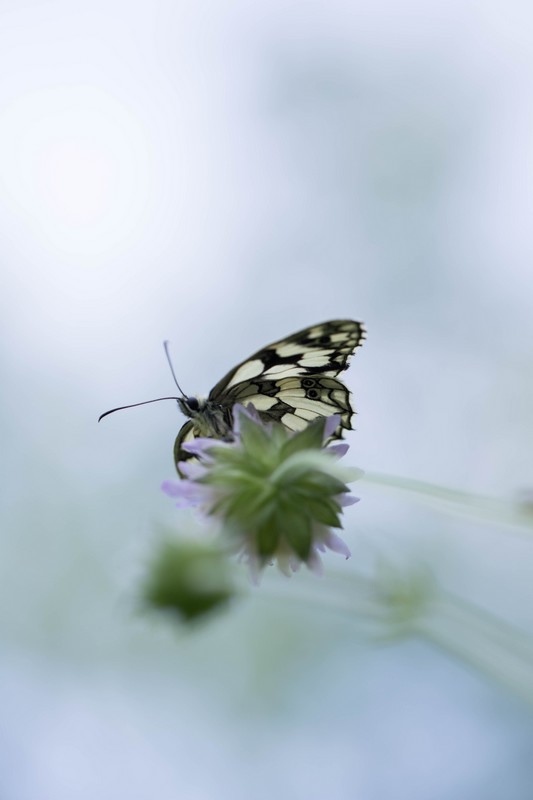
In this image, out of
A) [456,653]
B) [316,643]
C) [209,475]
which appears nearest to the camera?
[456,653]

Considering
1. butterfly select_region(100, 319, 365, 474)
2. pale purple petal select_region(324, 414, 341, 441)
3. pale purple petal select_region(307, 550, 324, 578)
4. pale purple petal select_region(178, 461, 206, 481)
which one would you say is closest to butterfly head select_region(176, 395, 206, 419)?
butterfly select_region(100, 319, 365, 474)


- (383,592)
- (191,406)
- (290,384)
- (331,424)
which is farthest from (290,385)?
(383,592)

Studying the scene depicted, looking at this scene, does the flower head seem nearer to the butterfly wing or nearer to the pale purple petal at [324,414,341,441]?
the pale purple petal at [324,414,341,441]

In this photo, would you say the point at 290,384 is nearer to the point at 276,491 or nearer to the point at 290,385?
the point at 290,385

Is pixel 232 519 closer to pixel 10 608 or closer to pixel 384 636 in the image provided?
pixel 384 636

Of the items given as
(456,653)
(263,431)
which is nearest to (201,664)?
(263,431)
